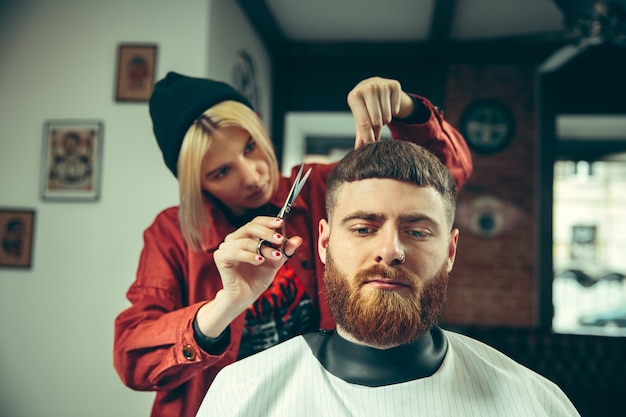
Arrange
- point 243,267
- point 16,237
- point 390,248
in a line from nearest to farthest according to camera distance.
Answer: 1. point 390,248
2. point 243,267
3. point 16,237

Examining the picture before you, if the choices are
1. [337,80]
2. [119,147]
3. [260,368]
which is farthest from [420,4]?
[260,368]

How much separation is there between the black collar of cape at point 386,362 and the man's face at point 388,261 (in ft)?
0.12

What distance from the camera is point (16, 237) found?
2076 mm

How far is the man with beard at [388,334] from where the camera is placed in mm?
965

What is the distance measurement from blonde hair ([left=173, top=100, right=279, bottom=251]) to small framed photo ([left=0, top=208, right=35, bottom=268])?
117 centimetres

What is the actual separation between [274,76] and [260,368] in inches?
95.1

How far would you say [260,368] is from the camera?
3.73ft

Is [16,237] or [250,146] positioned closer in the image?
[250,146]

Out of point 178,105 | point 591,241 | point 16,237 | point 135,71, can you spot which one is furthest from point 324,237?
point 591,241

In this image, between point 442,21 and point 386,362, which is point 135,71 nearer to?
point 386,362

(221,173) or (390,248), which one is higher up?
(221,173)

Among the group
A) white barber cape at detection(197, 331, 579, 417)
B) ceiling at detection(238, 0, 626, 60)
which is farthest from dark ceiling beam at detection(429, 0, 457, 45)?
white barber cape at detection(197, 331, 579, 417)

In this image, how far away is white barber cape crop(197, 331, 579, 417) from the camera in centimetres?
102

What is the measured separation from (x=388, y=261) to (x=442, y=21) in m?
2.60
